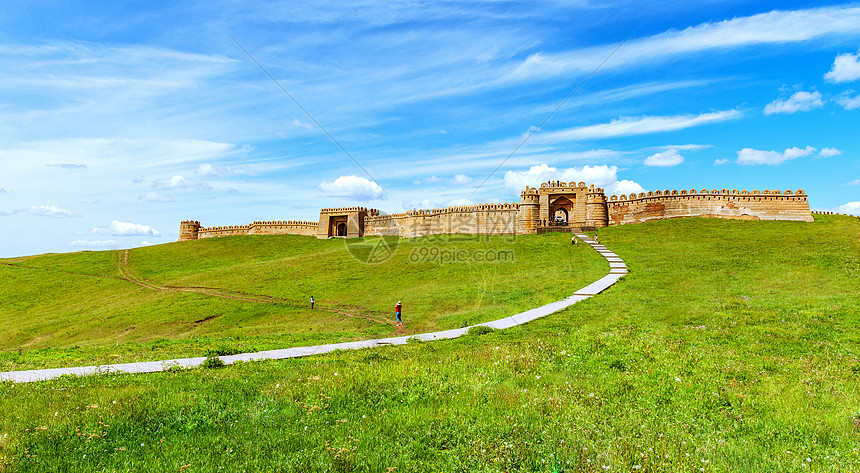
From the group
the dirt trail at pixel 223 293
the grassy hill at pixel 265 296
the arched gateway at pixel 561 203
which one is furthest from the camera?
the arched gateway at pixel 561 203

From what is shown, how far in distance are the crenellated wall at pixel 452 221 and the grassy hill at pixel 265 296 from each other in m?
4.15

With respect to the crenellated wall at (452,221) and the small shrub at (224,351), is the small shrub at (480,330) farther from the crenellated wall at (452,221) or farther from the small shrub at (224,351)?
the crenellated wall at (452,221)

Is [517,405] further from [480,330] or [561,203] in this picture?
[561,203]

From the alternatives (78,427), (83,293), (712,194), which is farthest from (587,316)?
(83,293)

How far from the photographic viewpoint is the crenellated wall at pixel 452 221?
194ft

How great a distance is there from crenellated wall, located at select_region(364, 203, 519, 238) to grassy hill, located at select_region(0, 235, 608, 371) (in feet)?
13.6

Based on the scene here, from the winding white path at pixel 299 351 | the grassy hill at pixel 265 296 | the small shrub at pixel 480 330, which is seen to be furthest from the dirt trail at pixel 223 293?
the small shrub at pixel 480 330

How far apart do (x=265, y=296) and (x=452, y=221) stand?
34.7m

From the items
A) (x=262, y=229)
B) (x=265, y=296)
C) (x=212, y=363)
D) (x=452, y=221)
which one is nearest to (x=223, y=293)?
(x=265, y=296)

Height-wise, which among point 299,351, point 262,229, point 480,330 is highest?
point 262,229

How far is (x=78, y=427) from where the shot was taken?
6.53m

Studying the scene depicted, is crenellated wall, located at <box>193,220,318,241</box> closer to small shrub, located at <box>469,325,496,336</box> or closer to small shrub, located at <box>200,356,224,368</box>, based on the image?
small shrub, located at <box>469,325,496,336</box>

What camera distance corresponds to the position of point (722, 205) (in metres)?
51.8

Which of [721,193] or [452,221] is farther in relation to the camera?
[452,221]
